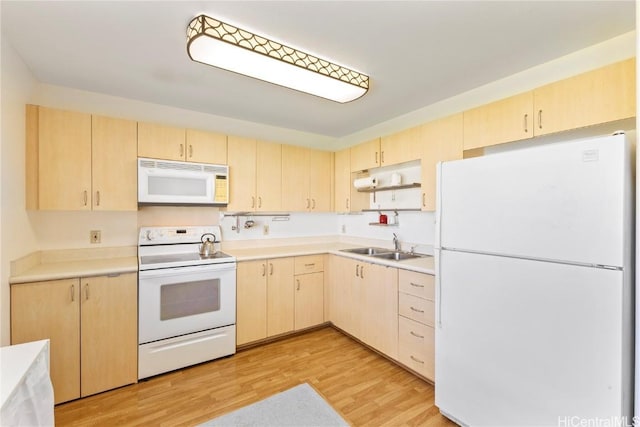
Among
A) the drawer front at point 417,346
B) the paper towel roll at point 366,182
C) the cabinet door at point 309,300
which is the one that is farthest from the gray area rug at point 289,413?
the paper towel roll at point 366,182

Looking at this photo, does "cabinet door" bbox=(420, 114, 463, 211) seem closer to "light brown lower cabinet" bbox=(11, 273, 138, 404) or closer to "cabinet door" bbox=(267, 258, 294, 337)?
"cabinet door" bbox=(267, 258, 294, 337)

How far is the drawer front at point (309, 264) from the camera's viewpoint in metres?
3.05

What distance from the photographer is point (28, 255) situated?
2076 millimetres

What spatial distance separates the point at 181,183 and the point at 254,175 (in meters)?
0.76

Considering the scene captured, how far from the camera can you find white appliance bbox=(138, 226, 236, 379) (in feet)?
7.37

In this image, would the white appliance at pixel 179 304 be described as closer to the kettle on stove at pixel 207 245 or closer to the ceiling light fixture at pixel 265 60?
the kettle on stove at pixel 207 245

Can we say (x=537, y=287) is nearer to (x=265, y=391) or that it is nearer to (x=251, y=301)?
(x=265, y=391)

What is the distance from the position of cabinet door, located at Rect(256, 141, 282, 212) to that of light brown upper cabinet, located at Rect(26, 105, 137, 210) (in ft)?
3.87

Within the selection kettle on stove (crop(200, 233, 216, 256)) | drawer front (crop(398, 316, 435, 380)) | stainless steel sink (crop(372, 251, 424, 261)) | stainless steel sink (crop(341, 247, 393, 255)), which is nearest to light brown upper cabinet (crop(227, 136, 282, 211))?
kettle on stove (crop(200, 233, 216, 256))

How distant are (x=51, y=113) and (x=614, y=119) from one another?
12.6 ft

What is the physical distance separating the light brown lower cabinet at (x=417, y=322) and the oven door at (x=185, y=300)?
5.12 ft

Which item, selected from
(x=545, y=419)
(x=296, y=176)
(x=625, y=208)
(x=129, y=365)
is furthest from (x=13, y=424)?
(x=296, y=176)

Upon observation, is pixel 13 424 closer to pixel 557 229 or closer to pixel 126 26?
pixel 126 26

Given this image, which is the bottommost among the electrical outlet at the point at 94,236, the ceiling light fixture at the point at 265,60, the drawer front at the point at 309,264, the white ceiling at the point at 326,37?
the drawer front at the point at 309,264
